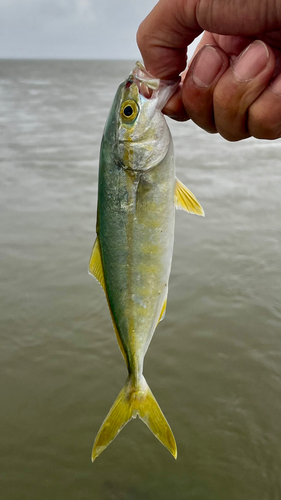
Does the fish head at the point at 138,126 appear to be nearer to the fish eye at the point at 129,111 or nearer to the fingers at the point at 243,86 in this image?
the fish eye at the point at 129,111

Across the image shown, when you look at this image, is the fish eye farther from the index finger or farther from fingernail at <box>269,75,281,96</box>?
fingernail at <box>269,75,281,96</box>

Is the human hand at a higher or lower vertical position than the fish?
A: higher

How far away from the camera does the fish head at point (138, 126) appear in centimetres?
184

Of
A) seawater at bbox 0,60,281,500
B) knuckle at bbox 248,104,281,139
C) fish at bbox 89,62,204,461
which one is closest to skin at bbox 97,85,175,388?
fish at bbox 89,62,204,461

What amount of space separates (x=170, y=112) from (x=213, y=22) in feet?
1.85

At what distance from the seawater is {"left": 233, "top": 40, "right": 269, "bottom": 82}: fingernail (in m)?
2.61

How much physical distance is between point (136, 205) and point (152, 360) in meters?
2.51

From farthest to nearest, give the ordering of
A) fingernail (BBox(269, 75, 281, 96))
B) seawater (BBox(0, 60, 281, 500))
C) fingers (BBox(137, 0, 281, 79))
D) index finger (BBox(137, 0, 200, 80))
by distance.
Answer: seawater (BBox(0, 60, 281, 500)) → fingernail (BBox(269, 75, 281, 96)) → index finger (BBox(137, 0, 200, 80)) → fingers (BBox(137, 0, 281, 79))

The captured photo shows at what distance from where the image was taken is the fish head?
A: 1.84 metres

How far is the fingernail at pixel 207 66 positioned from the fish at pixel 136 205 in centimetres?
27

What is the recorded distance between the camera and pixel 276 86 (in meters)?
2.01

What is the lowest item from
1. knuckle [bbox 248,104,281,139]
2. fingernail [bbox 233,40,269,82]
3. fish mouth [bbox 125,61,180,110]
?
knuckle [bbox 248,104,281,139]

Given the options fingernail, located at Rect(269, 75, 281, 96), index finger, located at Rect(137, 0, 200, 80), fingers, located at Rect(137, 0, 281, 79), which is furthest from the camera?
fingernail, located at Rect(269, 75, 281, 96)

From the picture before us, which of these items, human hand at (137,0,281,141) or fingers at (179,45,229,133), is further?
fingers at (179,45,229,133)
